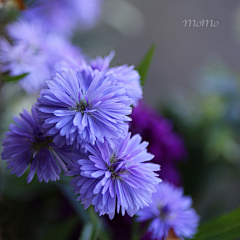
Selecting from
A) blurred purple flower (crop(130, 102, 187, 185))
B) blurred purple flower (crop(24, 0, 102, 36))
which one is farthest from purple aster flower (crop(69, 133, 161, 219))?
blurred purple flower (crop(24, 0, 102, 36))

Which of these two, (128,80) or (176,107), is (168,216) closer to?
(128,80)

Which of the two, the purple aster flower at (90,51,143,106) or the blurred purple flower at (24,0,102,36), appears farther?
the blurred purple flower at (24,0,102,36)

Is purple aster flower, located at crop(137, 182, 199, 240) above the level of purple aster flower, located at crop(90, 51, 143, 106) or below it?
below

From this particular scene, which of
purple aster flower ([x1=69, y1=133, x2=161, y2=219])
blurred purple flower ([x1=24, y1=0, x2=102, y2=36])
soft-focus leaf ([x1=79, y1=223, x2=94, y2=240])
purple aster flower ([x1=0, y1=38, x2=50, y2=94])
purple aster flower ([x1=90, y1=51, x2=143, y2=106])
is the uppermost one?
blurred purple flower ([x1=24, y1=0, x2=102, y2=36])

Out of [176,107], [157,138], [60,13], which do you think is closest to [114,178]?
[157,138]

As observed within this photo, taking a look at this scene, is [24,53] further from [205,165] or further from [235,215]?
[205,165]

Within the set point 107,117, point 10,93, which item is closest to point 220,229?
point 107,117

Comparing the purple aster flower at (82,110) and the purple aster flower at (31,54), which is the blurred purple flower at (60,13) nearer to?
the purple aster flower at (31,54)

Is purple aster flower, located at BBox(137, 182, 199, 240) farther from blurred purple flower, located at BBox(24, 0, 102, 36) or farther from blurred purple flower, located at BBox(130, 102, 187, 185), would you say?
blurred purple flower, located at BBox(24, 0, 102, 36)
